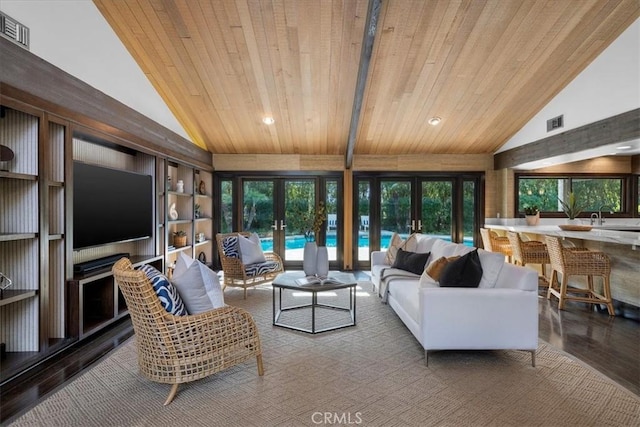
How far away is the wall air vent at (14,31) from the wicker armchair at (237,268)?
10.9 ft

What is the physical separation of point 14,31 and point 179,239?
12.2 ft

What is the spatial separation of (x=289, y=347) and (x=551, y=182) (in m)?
6.80

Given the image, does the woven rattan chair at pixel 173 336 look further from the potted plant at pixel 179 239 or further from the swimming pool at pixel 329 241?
the swimming pool at pixel 329 241

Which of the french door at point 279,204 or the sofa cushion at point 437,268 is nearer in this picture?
the sofa cushion at point 437,268

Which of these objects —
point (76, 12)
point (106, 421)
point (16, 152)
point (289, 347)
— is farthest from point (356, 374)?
point (76, 12)

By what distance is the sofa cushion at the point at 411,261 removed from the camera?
435 centimetres

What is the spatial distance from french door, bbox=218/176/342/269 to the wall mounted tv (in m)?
2.76

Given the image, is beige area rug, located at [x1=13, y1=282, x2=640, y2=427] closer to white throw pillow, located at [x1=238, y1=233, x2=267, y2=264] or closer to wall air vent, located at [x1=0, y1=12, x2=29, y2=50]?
white throw pillow, located at [x1=238, y1=233, x2=267, y2=264]

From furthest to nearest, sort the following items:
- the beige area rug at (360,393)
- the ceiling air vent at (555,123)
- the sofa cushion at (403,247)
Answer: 1. the ceiling air vent at (555,123)
2. the sofa cushion at (403,247)
3. the beige area rug at (360,393)

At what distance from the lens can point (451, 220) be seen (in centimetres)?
751

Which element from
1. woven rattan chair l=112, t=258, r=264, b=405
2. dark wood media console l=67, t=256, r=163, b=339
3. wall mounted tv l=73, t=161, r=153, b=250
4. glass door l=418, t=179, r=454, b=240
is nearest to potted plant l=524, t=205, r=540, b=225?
glass door l=418, t=179, r=454, b=240

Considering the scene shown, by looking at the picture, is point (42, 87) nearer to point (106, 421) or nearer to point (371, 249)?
point (106, 421)

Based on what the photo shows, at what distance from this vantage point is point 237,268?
203 inches

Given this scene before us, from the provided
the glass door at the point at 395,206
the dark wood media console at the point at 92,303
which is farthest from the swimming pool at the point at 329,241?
the dark wood media console at the point at 92,303
